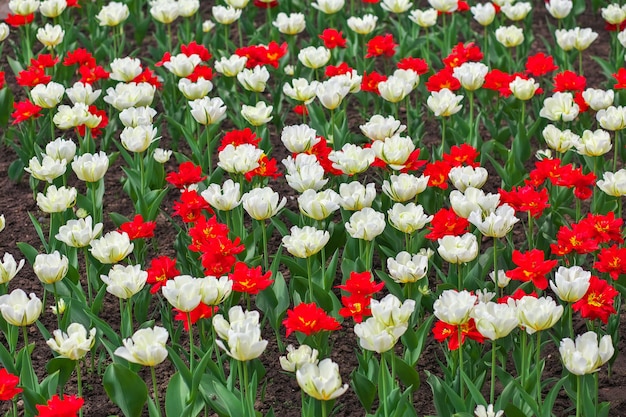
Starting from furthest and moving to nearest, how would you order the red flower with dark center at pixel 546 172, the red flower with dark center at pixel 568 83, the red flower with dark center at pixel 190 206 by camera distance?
1. the red flower with dark center at pixel 568 83
2. the red flower with dark center at pixel 546 172
3. the red flower with dark center at pixel 190 206

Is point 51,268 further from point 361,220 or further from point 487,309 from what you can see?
point 487,309

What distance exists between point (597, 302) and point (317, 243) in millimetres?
831

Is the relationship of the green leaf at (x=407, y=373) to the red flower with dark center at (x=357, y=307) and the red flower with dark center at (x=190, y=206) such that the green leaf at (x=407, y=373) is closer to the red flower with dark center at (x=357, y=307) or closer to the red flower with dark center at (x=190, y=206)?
the red flower with dark center at (x=357, y=307)

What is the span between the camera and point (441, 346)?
3.65 meters

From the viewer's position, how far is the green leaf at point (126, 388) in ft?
9.98

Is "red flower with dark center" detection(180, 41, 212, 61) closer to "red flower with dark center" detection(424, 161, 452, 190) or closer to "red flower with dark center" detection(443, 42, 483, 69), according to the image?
"red flower with dark center" detection(443, 42, 483, 69)

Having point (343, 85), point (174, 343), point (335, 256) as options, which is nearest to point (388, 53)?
point (343, 85)

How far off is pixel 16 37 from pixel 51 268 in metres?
3.74

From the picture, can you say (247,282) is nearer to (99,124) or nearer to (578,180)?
(578,180)

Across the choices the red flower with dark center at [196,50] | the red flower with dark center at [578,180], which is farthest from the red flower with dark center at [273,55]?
the red flower with dark center at [578,180]

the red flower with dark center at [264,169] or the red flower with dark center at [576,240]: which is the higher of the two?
the red flower with dark center at [576,240]

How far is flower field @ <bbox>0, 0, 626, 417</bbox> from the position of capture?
3.02m

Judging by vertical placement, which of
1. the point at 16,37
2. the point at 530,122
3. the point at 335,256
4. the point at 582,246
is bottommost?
the point at 16,37

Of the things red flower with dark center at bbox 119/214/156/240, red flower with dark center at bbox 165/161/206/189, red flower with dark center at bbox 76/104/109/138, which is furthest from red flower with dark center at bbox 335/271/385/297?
red flower with dark center at bbox 76/104/109/138
